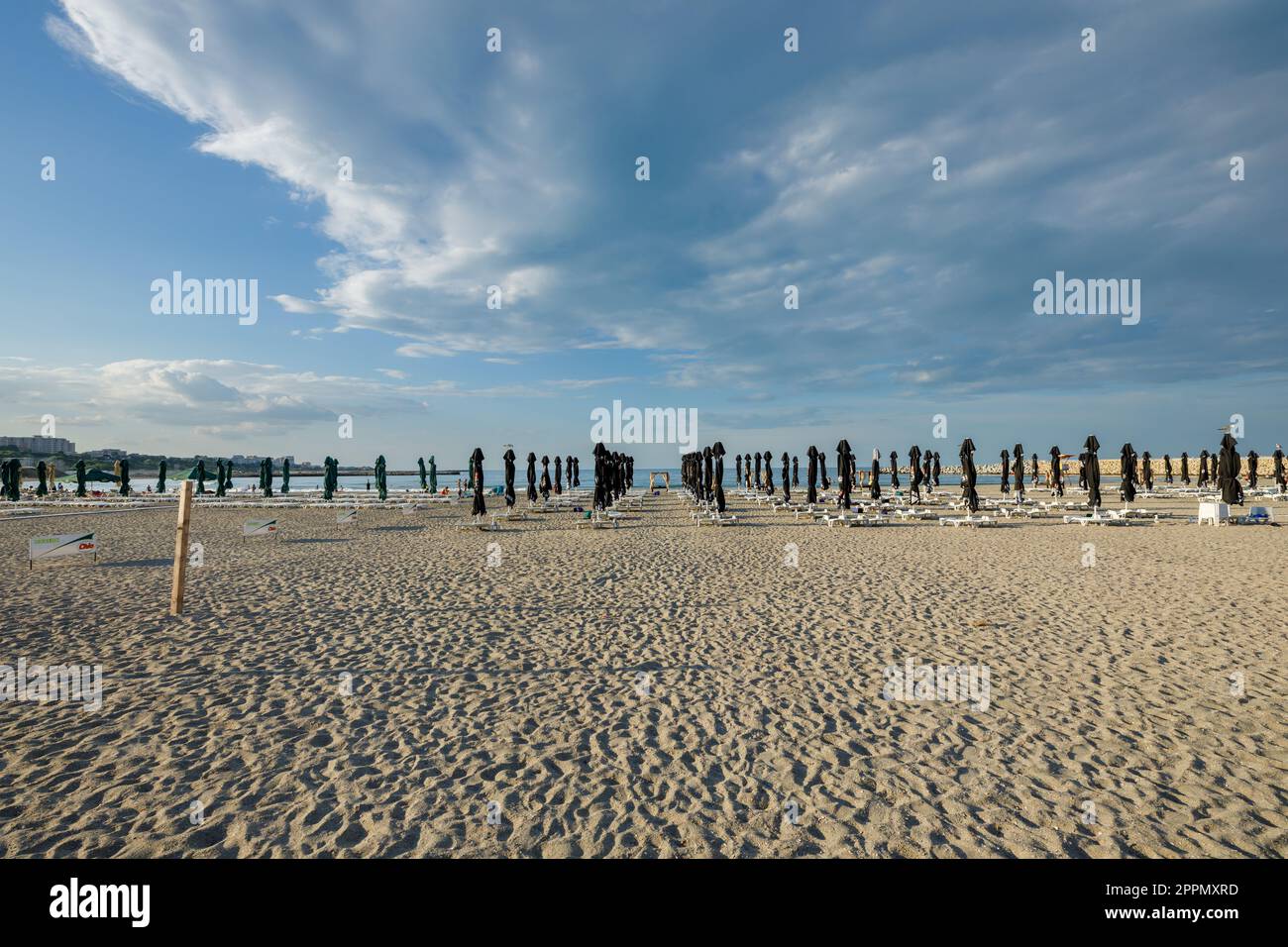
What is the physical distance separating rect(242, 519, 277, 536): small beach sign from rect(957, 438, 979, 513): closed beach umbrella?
23800mm

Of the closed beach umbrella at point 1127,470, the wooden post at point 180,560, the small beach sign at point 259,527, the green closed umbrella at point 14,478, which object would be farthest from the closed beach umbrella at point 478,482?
the green closed umbrella at point 14,478

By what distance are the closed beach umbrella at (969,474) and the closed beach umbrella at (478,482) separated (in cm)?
1809

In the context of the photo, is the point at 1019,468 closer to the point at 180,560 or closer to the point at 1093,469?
the point at 1093,469

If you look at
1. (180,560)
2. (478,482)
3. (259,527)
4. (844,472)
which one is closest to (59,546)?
(259,527)

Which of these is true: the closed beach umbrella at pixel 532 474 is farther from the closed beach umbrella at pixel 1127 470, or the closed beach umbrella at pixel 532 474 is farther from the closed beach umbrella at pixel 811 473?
the closed beach umbrella at pixel 1127 470

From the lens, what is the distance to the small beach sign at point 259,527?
16391 mm

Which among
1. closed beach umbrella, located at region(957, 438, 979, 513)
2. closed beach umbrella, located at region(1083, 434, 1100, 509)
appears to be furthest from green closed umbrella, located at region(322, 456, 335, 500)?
closed beach umbrella, located at region(1083, 434, 1100, 509)

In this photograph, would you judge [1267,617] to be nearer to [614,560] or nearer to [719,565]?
[719,565]

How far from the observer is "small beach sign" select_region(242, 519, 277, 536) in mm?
16391

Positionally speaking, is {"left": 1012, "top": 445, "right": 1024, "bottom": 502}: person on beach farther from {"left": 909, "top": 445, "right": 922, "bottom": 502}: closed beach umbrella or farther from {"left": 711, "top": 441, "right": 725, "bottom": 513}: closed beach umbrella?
{"left": 711, "top": 441, "right": 725, "bottom": 513}: closed beach umbrella
